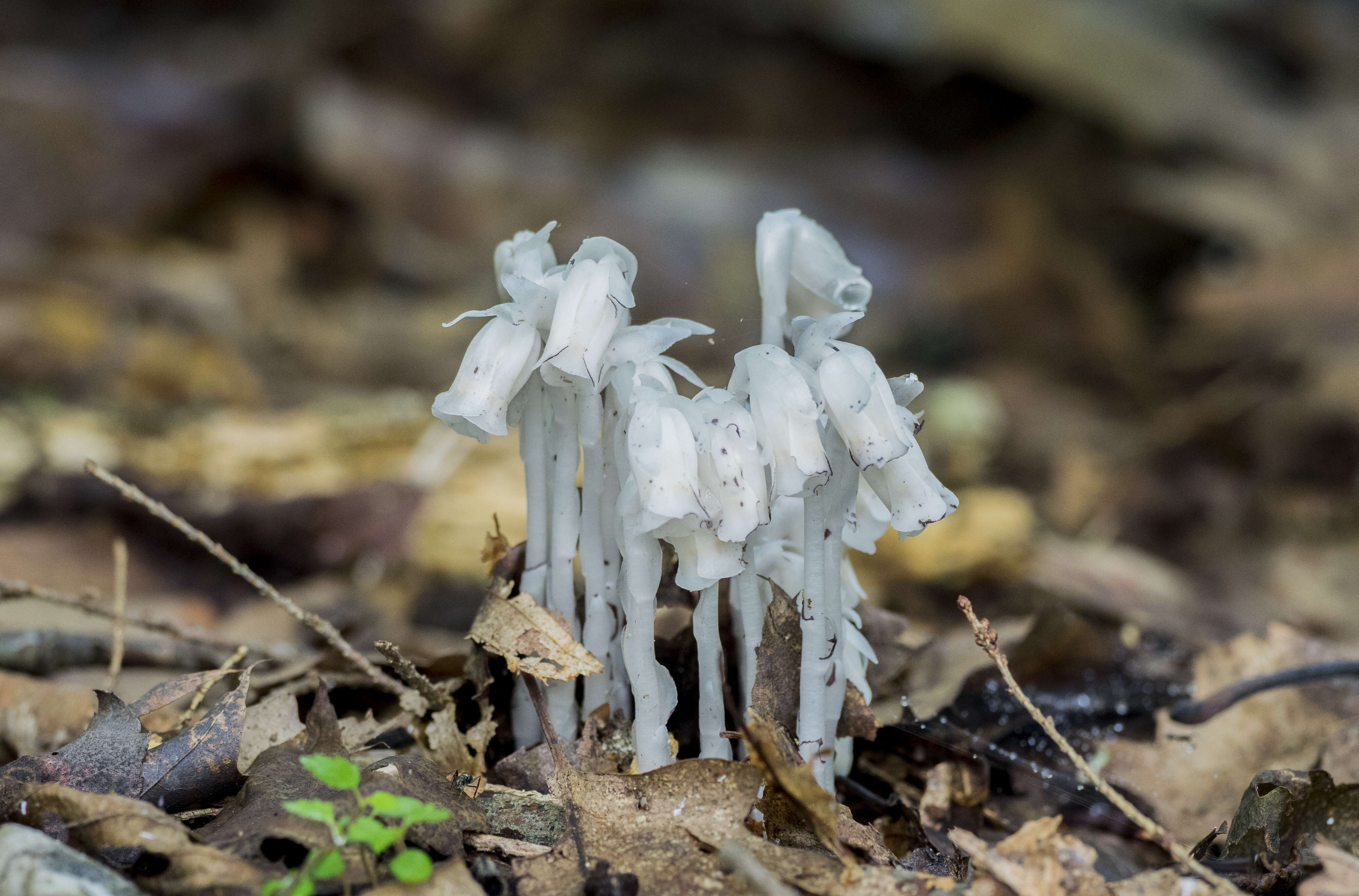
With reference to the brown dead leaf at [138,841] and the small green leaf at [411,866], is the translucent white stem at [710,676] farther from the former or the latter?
the brown dead leaf at [138,841]

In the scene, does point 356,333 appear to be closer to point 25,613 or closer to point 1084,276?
point 25,613

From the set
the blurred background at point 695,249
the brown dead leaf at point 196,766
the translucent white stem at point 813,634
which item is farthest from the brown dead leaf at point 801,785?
the blurred background at point 695,249

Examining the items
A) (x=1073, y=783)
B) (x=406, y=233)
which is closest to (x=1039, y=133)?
(x=406, y=233)

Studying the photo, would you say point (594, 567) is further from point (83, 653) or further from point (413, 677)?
point (83, 653)

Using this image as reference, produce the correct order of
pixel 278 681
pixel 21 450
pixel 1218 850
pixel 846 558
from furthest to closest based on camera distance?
pixel 21 450, pixel 278 681, pixel 846 558, pixel 1218 850

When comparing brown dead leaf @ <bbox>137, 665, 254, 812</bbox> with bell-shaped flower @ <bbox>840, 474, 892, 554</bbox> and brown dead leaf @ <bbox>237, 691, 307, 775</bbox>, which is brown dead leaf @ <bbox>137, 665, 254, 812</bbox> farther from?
bell-shaped flower @ <bbox>840, 474, 892, 554</bbox>

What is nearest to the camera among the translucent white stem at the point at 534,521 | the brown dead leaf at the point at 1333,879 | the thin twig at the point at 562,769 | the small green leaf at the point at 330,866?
the small green leaf at the point at 330,866
